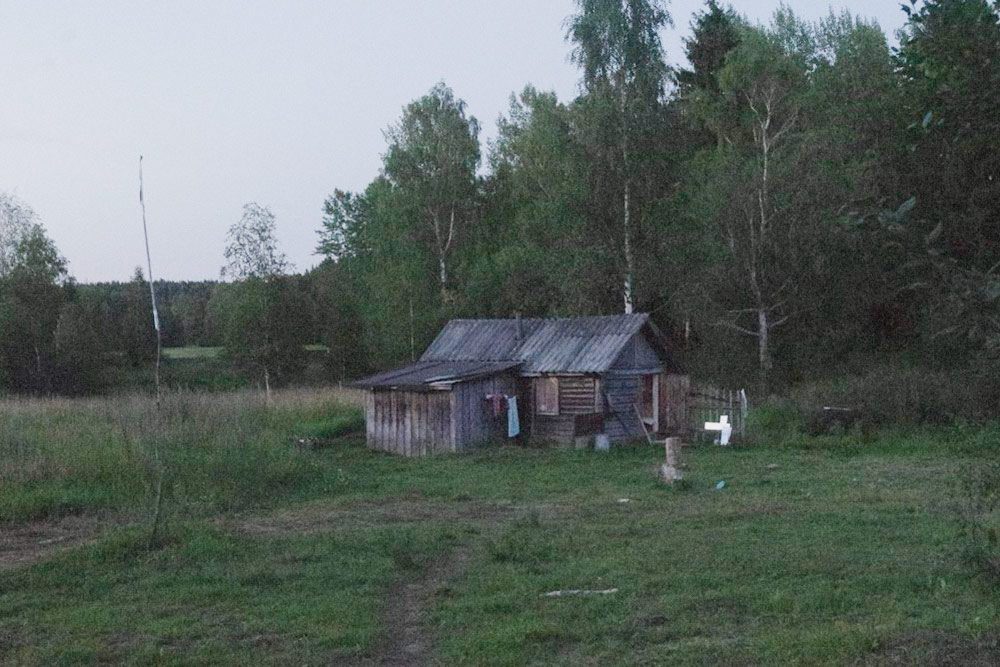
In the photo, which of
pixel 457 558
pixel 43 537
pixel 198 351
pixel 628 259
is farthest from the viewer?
pixel 198 351

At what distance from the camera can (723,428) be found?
25.8 metres

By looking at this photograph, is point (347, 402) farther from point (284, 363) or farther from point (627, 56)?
point (627, 56)

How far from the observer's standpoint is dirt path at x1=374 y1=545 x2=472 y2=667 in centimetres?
768

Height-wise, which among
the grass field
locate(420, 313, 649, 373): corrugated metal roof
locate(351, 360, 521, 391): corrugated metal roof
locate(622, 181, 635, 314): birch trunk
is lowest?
the grass field

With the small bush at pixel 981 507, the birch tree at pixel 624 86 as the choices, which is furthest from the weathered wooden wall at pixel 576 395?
the small bush at pixel 981 507

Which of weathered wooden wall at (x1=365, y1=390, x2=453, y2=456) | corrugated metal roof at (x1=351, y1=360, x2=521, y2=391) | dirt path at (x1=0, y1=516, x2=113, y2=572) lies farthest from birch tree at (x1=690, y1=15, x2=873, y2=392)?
dirt path at (x1=0, y1=516, x2=113, y2=572)

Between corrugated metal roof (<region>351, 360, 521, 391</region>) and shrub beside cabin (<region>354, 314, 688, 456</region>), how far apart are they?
32 mm

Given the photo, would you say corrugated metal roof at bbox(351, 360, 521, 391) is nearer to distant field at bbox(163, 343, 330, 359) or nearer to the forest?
the forest

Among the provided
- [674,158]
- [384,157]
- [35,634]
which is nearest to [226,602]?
[35,634]

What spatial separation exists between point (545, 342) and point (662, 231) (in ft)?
27.4

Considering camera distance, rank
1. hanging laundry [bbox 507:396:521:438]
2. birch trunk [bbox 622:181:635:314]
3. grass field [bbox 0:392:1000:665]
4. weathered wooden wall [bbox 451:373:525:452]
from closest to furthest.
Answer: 1. grass field [bbox 0:392:1000:665]
2. weathered wooden wall [bbox 451:373:525:452]
3. hanging laundry [bbox 507:396:521:438]
4. birch trunk [bbox 622:181:635:314]

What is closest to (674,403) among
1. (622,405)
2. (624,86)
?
(622,405)

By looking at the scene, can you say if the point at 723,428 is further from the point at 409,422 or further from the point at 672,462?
the point at 672,462

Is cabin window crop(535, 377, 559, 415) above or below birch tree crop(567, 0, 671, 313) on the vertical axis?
below
